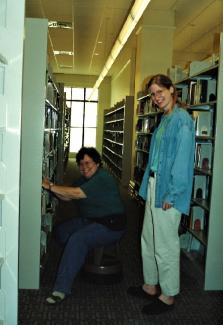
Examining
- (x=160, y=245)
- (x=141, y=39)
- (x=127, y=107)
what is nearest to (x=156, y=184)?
(x=160, y=245)

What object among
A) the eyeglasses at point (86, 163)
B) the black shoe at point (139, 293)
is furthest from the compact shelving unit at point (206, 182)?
the eyeglasses at point (86, 163)

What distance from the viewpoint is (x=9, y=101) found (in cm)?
115

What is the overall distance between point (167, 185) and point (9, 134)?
5.40 ft

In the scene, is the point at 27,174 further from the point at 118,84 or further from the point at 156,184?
the point at 118,84

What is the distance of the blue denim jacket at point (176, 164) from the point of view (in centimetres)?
255

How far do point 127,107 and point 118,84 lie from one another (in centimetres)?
625

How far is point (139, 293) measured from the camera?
3.05 meters

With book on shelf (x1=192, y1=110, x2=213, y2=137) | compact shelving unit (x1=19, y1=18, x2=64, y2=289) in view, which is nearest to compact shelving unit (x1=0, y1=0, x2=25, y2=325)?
compact shelving unit (x1=19, y1=18, x2=64, y2=289)

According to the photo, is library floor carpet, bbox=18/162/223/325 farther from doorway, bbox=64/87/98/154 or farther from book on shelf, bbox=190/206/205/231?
doorway, bbox=64/87/98/154

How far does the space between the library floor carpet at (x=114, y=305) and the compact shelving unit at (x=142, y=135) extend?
145 inches

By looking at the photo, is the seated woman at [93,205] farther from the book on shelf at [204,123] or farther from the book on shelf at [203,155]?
the book on shelf at [204,123]

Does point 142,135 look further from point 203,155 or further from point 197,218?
point 197,218

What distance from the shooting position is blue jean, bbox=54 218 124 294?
2.87 m

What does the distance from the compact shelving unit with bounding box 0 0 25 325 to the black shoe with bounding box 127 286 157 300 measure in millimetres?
1973
